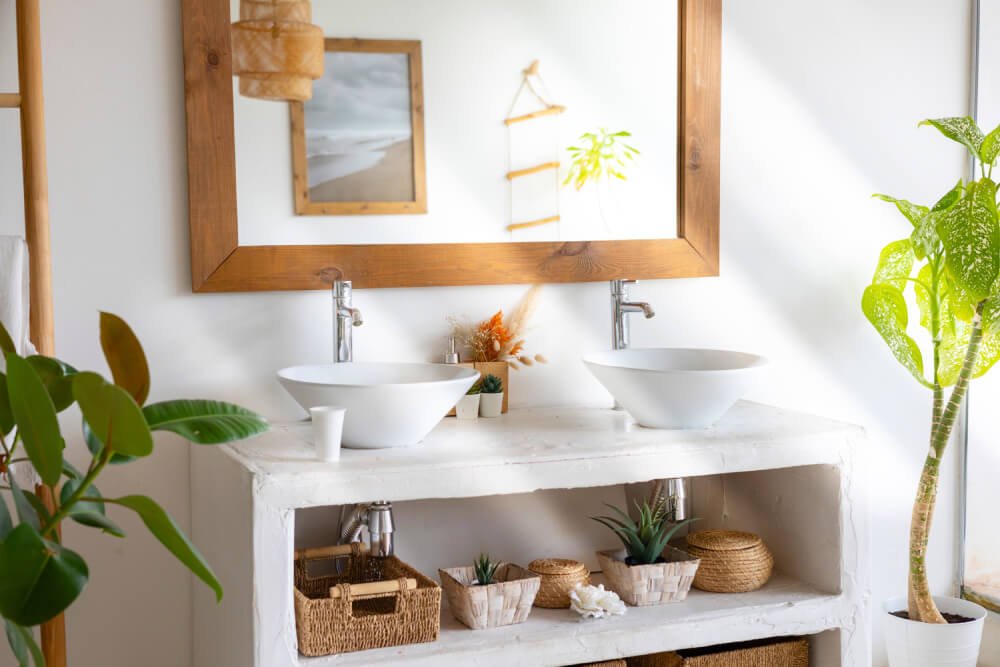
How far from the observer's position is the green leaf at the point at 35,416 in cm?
109

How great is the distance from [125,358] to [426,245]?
1144 millimetres

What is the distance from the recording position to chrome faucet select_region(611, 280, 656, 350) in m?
2.39

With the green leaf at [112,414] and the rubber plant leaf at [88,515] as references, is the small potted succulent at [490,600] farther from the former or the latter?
the green leaf at [112,414]

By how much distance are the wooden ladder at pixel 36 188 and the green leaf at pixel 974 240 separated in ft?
5.94

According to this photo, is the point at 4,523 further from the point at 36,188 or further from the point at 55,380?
the point at 36,188

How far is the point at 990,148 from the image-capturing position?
240 cm

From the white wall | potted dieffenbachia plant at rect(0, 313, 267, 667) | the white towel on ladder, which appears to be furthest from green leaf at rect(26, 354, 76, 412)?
the white wall

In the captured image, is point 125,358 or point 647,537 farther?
point 647,537

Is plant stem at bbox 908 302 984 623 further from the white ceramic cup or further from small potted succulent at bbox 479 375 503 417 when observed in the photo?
the white ceramic cup

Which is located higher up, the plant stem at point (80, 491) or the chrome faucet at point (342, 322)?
Result: the chrome faucet at point (342, 322)

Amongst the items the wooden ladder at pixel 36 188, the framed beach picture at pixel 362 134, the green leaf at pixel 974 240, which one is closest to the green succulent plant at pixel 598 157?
the framed beach picture at pixel 362 134

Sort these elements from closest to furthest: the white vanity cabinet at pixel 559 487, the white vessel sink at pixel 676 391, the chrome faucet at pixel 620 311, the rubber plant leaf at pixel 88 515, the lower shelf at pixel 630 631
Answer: the rubber plant leaf at pixel 88 515 < the white vanity cabinet at pixel 559 487 < the lower shelf at pixel 630 631 < the white vessel sink at pixel 676 391 < the chrome faucet at pixel 620 311

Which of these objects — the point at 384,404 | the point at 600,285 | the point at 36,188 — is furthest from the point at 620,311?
the point at 36,188

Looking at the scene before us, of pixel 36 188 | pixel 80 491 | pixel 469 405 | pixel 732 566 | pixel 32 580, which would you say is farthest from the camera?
pixel 469 405
